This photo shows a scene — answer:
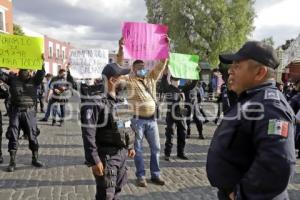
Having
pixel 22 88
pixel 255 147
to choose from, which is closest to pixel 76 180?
pixel 22 88

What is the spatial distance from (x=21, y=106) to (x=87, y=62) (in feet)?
12.8

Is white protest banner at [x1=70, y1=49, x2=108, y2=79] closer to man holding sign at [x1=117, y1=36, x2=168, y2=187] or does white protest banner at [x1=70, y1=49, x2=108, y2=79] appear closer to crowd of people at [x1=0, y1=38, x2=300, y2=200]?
crowd of people at [x1=0, y1=38, x2=300, y2=200]

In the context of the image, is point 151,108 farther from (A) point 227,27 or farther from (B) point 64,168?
(A) point 227,27

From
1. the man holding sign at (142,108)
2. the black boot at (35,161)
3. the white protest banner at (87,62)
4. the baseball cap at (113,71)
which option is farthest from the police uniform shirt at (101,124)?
the white protest banner at (87,62)

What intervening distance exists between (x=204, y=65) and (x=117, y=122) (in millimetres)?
28500

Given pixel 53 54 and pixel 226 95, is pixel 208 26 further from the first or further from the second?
pixel 53 54

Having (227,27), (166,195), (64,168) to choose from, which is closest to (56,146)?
(64,168)

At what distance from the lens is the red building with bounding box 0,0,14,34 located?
3314 centimetres

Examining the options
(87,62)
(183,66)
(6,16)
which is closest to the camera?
(183,66)

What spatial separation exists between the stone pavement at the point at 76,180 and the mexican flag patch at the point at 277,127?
3.57 meters

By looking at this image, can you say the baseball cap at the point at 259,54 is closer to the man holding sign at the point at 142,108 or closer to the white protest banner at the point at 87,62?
the man holding sign at the point at 142,108

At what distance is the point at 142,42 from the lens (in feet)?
21.8

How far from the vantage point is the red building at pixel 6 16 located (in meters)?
33.1

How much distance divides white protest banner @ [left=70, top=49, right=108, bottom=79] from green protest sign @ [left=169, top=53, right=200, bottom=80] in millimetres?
2827
